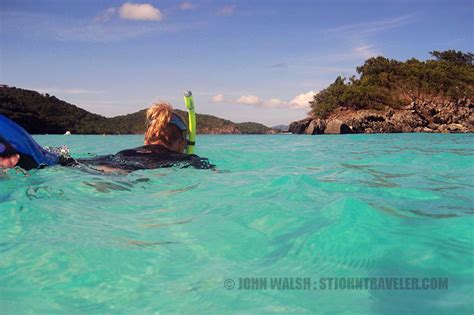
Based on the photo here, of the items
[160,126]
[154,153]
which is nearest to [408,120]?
[160,126]

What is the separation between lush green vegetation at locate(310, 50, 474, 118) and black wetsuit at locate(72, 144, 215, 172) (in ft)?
165

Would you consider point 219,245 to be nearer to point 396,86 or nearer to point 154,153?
point 154,153

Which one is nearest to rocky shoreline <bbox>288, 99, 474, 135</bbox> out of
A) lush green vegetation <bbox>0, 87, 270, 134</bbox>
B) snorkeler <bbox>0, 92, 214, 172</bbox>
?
snorkeler <bbox>0, 92, 214, 172</bbox>

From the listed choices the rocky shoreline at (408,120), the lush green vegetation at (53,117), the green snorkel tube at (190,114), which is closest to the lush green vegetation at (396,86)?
the rocky shoreline at (408,120)

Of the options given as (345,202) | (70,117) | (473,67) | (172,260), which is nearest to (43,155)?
(172,260)

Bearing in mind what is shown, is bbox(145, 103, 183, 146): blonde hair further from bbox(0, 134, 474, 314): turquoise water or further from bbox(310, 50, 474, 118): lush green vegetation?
bbox(310, 50, 474, 118): lush green vegetation

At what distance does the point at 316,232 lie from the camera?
273cm

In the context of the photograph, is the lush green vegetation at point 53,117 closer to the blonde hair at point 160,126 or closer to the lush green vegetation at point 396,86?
the lush green vegetation at point 396,86

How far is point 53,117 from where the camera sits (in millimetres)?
68375

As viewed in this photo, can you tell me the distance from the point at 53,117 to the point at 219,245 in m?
73.5

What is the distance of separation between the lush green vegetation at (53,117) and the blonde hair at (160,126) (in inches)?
2130

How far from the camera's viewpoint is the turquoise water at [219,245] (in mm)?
1811

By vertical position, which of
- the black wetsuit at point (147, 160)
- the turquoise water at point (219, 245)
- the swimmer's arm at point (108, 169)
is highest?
the black wetsuit at point (147, 160)

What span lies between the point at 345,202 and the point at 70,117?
77637 mm
